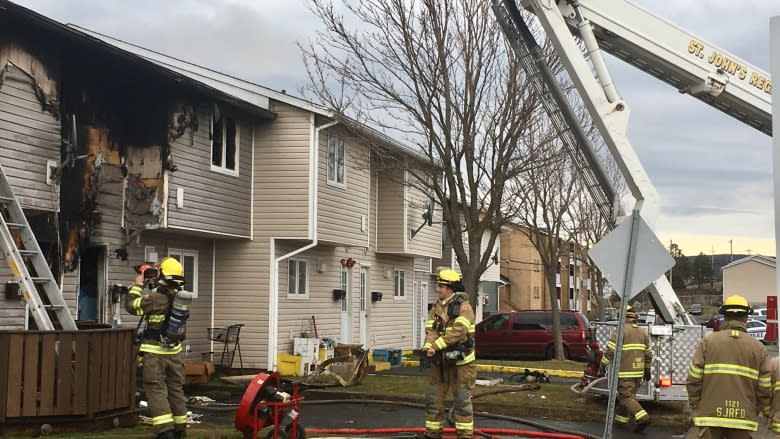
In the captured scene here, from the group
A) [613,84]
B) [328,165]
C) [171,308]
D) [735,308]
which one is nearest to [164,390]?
[171,308]

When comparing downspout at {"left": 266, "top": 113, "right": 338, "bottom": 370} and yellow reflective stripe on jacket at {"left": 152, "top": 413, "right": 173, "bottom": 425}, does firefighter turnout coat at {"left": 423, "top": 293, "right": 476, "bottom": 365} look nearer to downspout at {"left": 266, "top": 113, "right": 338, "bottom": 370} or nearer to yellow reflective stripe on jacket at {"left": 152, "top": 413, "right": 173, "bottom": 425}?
yellow reflective stripe on jacket at {"left": 152, "top": 413, "right": 173, "bottom": 425}

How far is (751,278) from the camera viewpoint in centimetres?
7888

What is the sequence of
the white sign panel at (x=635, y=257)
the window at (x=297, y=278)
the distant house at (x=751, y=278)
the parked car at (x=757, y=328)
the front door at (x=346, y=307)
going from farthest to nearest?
the distant house at (x=751, y=278), the parked car at (x=757, y=328), the front door at (x=346, y=307), the window at (x=297, y=278), the white sign panel at (x=635, y=257)

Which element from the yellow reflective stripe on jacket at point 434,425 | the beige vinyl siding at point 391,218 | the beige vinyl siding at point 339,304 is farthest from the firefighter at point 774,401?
the beige vinyl siding at point 391,218

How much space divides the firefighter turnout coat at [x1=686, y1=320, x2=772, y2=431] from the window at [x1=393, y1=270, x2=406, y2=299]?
18446 millimetres

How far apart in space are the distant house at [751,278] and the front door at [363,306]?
61220 millimetres

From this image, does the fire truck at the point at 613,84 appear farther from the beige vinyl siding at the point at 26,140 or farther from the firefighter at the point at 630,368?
the beige vinyl siding at the point at 26,140

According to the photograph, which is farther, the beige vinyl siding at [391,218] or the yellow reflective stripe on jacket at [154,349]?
the beige vinyl siding at [391,218]

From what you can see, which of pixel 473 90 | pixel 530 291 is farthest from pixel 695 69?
pixel 530 291

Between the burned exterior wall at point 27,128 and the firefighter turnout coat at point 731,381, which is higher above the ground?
the burned exterior wall at point 27,128

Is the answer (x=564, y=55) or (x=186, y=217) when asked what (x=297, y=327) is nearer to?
(x=186, y=217)

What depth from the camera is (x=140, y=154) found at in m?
15.3

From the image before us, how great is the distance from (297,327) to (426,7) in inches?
Result: 291

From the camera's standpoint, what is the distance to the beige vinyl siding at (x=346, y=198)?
19031 mm
